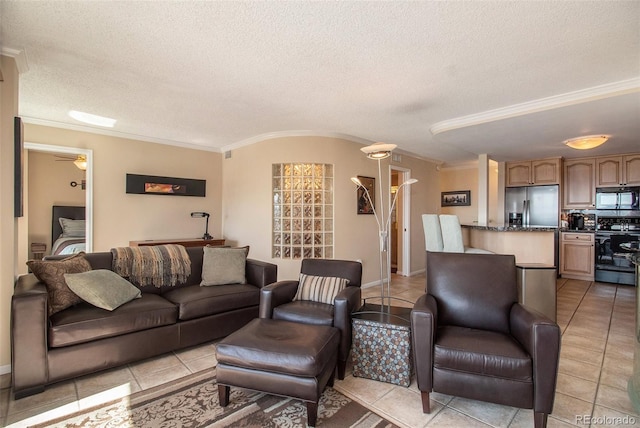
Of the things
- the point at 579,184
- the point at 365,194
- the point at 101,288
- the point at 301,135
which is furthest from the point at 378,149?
the point at 579,184

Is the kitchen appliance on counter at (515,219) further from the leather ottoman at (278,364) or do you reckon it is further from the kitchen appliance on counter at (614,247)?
the leather ottoman at (278,364)

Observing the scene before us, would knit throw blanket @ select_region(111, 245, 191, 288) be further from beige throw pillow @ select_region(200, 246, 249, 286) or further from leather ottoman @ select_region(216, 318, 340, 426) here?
leather ottoman @ select_region(216, 318, 340, 426)

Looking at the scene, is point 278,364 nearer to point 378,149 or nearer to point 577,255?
point 378,149

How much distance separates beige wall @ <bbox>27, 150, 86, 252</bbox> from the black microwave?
9.67 m

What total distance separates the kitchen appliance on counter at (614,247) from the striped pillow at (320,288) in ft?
17.1

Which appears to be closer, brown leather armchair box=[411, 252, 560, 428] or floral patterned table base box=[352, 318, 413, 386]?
brown leather armchair box=[411, 252, 560, 428]

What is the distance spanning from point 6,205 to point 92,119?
208 centimetres

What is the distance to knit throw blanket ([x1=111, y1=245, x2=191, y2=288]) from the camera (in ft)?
9.16

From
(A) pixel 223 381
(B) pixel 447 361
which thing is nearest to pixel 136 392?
(A) pixel 223 381

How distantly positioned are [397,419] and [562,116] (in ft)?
11.4

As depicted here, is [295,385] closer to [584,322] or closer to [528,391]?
[528,391]

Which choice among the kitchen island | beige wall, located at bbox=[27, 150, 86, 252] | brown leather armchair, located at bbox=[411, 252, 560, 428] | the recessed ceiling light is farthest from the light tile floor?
beige wall, located at bbox=[27, 150, 86, 252]

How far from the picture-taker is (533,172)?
5.83 m

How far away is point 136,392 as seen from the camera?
201 centimetres
